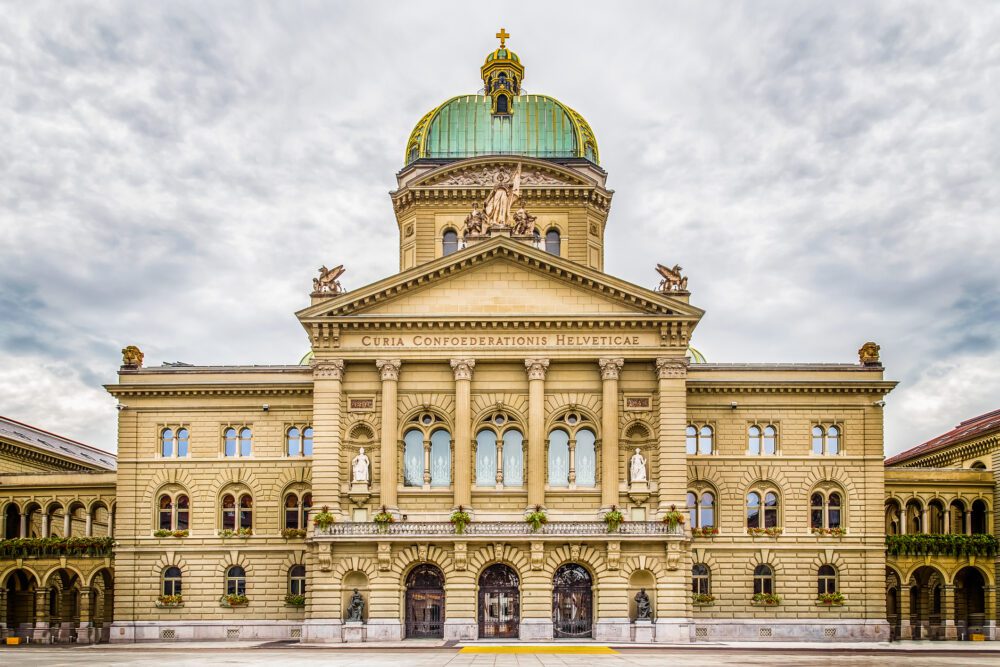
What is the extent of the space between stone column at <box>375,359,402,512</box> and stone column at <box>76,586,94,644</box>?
67.9ft

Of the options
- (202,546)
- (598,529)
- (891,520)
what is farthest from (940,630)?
(202,546)

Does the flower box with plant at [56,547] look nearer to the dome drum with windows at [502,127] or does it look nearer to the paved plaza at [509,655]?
the paved plaza at [509,655]

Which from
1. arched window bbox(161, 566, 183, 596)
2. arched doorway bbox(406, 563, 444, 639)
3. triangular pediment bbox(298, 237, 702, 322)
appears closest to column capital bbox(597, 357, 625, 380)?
triangular pediment bbox(298, 237, 702, 322)

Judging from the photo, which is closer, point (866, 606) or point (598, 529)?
point (598, 529)

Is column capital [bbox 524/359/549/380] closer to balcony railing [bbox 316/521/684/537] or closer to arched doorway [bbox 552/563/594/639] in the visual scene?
balcony railing [bbox 316/521/684/537]

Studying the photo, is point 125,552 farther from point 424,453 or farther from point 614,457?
point 614,457

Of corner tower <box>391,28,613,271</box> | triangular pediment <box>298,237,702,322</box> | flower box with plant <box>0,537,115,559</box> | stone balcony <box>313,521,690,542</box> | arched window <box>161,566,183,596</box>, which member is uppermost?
corner tower <box>391,28,613,271</box>

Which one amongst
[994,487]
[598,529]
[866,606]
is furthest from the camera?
[994,487]

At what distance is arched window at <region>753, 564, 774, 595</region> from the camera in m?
67.6

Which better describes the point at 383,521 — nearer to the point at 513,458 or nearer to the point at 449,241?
the point at 513,458

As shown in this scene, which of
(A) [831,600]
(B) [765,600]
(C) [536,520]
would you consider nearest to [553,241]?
(C) [536,520]

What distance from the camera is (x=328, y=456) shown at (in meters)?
62.8

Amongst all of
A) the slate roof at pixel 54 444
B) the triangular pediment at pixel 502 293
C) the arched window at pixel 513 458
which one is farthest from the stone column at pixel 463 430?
the slate roof at pixel 54 444

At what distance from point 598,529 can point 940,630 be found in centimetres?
2516
